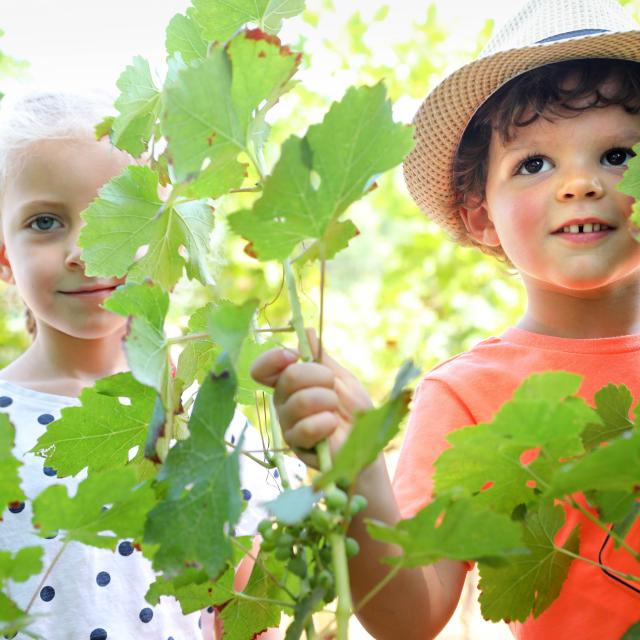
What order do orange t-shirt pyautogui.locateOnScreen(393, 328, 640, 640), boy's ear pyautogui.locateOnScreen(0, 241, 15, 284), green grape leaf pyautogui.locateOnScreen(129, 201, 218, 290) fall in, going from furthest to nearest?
boy's ear pyautogui.locateOnScreen(0, 241, 15, 284), orange t-shirt pyautogui.locateOnScreen(393, 328, 640, 640), green grape leaf pyautogui.locateOnScreen(129, 201, 218, 290)

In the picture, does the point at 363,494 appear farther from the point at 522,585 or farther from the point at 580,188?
the point at 580,188

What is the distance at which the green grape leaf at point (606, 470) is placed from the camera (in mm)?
465

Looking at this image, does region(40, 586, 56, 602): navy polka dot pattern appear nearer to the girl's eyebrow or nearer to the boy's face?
the girl's eyebrow

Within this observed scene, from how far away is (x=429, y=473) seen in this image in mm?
1120

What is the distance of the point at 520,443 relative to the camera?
0.52 m

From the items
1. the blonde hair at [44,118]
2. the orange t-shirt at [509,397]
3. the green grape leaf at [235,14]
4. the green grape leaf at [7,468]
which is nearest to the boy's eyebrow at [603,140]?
the orange t-shirt at [509,397]

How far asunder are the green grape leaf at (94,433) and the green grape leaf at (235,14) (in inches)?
13.0

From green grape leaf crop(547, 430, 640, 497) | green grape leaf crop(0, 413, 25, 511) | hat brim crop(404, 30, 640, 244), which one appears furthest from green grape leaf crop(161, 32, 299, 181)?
hat brim crop(404, 30, 640, 244)

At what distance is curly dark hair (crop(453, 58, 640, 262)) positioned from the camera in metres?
1.18

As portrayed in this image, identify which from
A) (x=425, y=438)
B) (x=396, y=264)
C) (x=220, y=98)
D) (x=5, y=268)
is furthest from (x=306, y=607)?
(x=396, y=264)

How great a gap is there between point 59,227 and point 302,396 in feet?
2.80

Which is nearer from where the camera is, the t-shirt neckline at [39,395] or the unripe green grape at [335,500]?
the unripe green grape at [335,500]

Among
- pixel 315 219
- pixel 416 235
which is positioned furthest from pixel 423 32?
pixel 315 219

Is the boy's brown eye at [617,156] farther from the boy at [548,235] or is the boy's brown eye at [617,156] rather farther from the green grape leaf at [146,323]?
the green grape leaf at [146,323]
